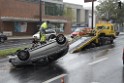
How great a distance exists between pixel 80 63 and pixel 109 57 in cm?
253

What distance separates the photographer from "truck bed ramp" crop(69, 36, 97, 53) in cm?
1906

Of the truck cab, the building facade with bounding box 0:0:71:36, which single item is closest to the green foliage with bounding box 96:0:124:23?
the building facade with bounding box 0:0:71:36

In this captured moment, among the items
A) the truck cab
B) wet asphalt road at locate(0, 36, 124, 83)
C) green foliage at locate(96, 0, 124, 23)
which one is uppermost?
green foliage at locate(96, 0, 124, 23)

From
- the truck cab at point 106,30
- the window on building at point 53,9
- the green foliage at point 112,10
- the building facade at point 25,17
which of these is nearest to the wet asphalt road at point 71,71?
the truck cab at point 106,30

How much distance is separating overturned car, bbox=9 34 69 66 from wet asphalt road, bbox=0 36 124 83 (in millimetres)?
332

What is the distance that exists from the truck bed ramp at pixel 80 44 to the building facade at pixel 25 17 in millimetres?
31315

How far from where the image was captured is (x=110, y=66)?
45.3 feet

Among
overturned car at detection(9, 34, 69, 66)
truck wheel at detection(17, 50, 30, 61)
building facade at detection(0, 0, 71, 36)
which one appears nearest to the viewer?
truck wheel at detection(17, 50, 30, 61)

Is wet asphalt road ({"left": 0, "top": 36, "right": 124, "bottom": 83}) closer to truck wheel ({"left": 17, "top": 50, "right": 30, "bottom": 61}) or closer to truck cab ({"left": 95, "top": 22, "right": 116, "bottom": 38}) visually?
truck wheel ({"left": 17, "top": 50, "right": 30, "bottom": 61})

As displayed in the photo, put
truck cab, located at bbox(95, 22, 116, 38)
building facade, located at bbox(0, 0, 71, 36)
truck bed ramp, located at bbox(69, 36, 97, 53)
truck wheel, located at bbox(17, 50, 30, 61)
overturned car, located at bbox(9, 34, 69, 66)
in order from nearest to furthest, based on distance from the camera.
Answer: truck wheel, located at bbox(17, 50, 30, 61)
overturned car, located at bbox(9, 34, 69, 66)
truck bed ramp, located at bbox(69, 36, 97, 53)
truck cab, located at bbox(95, 22, 116, 38)
building facade, located at bbox(0, 0, 71, 36)

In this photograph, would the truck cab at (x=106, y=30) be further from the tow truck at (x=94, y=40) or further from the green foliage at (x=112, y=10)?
the green foliage at (x=112, y=10)

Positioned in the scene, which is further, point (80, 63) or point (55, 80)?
point (80, 63)

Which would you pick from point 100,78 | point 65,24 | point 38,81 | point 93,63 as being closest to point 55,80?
point 38,81

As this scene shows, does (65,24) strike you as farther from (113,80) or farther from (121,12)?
(113,80)
